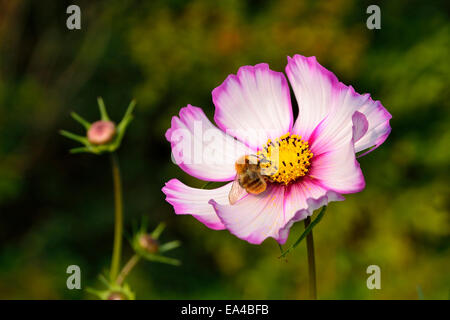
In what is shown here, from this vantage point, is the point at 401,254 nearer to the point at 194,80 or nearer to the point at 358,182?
the point at 194,80

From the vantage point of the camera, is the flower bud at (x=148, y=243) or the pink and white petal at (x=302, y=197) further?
the flower bud at (x=148, y=243)

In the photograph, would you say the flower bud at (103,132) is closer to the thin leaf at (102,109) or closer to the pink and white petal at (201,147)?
the thin leaf at (102,109)

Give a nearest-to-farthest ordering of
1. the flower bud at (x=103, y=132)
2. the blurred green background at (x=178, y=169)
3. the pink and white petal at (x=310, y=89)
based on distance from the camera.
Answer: the pink and white petal at (x=310, y=89)
the flower bud at (x=103, y=132)
the blurred green background at (x=178, y=169)

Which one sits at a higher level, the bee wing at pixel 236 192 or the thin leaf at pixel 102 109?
the thin leaf at pixel 102 109

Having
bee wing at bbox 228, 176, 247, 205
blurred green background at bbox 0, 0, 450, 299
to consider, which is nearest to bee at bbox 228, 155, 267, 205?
bee wing at bbox 228, 176, 247, 205

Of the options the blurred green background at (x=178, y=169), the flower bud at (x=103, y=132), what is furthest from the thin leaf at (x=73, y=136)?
the blurred green background at (x=178, y=169)

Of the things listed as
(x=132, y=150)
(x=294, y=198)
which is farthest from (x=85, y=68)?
(x=294, y=198)

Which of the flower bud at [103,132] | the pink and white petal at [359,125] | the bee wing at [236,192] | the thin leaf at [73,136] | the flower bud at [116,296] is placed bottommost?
the flower bud at [116,296]

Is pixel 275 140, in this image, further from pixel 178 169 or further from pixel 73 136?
pixel 178 169
